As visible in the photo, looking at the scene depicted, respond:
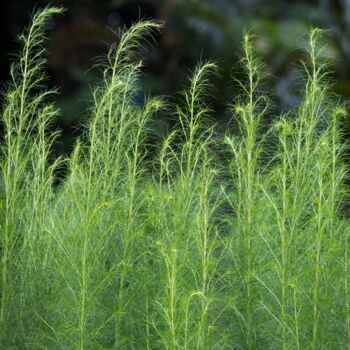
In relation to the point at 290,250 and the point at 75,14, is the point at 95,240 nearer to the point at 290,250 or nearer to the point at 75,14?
the point at 290,250

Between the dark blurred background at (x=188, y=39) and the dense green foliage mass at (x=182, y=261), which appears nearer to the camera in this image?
the dense green foliage mass at (x=182, y=261)

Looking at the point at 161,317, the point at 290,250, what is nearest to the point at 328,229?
the point at 290,250

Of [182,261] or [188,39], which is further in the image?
[188,39]

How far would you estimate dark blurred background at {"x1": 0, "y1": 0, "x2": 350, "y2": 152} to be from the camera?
28.9ft

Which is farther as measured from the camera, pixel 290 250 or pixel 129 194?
pixel 129 194

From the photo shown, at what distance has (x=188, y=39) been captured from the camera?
971cm

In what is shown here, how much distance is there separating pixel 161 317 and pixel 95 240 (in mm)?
532

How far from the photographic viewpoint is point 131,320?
4.70 m

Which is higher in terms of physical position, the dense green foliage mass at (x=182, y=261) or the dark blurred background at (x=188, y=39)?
the dark blurred background at (x=188, y=39)

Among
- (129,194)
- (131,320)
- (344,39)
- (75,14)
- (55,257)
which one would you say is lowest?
(131,320)

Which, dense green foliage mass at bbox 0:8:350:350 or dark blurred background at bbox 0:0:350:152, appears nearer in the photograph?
dense green foliage mass at bbox 0:8:350:350

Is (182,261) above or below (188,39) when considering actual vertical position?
below

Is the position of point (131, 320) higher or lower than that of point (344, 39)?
lower

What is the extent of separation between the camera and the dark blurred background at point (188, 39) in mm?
8797
